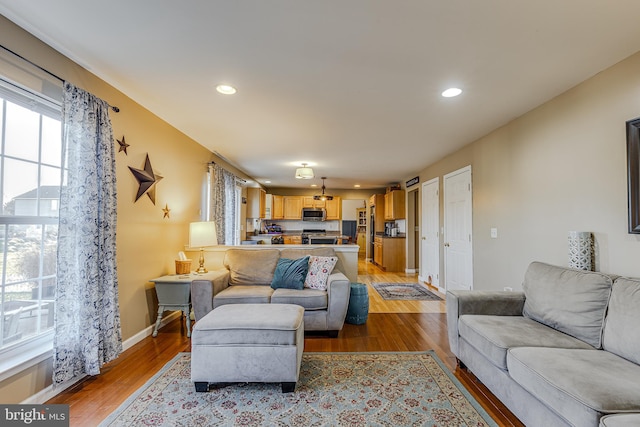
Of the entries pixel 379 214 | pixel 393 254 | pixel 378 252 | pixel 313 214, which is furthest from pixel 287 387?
pixel 313 214

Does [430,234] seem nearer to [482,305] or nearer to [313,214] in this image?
[482,305]

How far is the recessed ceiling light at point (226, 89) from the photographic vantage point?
2578 millimetres

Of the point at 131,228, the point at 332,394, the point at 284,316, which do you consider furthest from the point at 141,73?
the point at 332,394

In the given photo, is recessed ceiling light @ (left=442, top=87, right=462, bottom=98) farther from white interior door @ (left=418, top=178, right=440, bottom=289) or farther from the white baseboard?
the white baseboard

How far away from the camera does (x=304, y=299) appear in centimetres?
311

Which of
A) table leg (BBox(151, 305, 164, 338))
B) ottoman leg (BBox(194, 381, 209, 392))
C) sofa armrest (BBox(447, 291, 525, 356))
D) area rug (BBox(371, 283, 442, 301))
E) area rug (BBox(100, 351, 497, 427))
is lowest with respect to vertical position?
area rug (BBox(371, 283, 442, 301))

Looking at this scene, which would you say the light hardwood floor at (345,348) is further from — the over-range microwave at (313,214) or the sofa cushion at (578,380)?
the over-range microwave at (313,214)

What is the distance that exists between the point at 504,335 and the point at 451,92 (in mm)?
2048

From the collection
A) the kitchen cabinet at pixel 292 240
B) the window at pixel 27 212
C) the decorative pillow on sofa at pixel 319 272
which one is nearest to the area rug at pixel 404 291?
the decorative pillow on sofa at pixel 319 272

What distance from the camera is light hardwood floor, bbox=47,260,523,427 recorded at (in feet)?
6.46

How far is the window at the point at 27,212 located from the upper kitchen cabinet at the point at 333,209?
7.41 metres

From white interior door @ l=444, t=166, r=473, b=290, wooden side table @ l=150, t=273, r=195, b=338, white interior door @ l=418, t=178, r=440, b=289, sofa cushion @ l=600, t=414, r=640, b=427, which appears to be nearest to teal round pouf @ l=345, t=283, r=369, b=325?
white interior door @ l=444, t=166, r=473, b=290

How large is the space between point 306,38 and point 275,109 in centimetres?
124

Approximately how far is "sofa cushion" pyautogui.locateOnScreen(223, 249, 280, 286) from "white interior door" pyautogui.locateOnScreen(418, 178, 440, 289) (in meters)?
3.30
